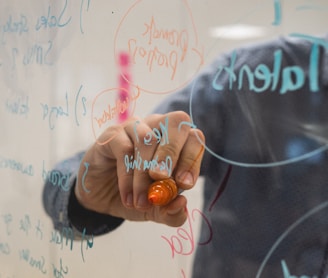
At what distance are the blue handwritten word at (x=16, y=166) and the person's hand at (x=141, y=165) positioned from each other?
9.4 inches

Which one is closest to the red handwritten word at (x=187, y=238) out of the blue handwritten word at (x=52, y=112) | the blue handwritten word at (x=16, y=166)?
the blue handwritten word at (x=52, y=112)

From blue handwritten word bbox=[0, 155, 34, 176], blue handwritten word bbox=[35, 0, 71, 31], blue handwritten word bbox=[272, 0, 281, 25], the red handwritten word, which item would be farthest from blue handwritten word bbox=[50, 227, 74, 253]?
blue handwritten word bbox=[272, 0, 281, 25]

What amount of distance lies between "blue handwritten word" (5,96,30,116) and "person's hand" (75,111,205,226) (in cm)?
27

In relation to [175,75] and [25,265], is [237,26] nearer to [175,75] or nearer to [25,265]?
[175,75]

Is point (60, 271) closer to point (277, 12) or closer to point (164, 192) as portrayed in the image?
point (164, 192)

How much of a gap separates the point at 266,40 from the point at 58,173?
55cm

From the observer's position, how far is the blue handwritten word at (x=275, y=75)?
0.48 meters

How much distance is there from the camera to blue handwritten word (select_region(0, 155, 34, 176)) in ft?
3.23

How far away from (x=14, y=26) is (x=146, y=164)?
0.57 metres

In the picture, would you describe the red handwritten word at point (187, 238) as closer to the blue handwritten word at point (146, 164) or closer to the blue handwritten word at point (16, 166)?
the blue handwritten word at point (146, 164)

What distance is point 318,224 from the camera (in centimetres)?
49

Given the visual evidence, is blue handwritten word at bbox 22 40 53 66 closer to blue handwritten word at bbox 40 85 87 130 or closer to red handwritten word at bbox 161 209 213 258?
blue handwritten word at bbox 40 85 87 130

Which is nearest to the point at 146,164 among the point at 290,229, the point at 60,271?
the point at 290,229

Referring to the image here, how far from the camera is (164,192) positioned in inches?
24.4
